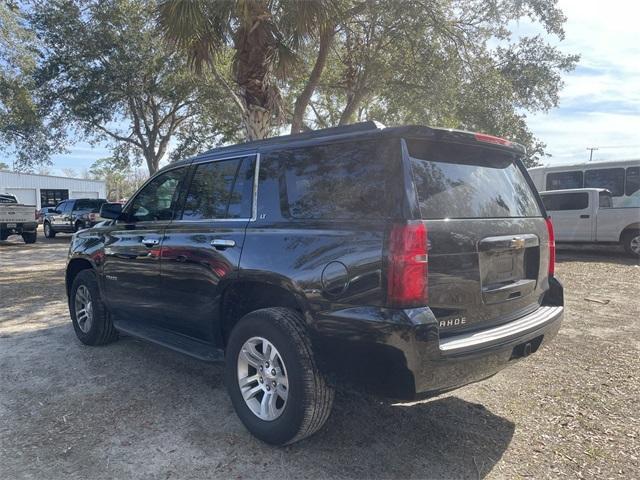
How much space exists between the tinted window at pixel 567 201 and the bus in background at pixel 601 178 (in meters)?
0.69

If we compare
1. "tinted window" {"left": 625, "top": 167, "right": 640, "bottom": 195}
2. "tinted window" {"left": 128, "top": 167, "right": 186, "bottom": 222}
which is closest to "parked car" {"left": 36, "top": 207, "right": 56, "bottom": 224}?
"tinted window" {"left": 128, "top": 167, "right": 186, "bottom": 222}

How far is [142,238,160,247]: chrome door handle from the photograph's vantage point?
4.07 metres

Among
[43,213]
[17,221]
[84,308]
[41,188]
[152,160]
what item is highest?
[41,188]

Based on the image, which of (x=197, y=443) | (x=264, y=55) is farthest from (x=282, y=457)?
(x=264, y=55)

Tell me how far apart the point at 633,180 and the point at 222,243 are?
12486 mm

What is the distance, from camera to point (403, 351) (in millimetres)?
2447

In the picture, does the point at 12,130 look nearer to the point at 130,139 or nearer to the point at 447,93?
the point at 130,139

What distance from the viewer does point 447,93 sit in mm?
11164

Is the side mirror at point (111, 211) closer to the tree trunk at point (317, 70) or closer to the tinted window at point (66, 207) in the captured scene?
the tree trunk at point (317, 70)

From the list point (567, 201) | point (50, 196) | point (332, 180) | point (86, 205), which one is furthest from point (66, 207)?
point (50, 196)

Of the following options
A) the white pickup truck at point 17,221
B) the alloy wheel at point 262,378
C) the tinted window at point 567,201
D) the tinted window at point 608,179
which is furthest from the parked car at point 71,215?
the alloy wheel at point 262,378

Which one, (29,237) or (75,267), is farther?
(29,237)

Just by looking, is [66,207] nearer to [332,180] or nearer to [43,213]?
[43,213]

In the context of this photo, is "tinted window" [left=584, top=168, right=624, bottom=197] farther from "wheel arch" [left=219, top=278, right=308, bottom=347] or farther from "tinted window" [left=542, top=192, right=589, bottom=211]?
"wheel arch" [left=219, top=278, right=308, bottom=347]
